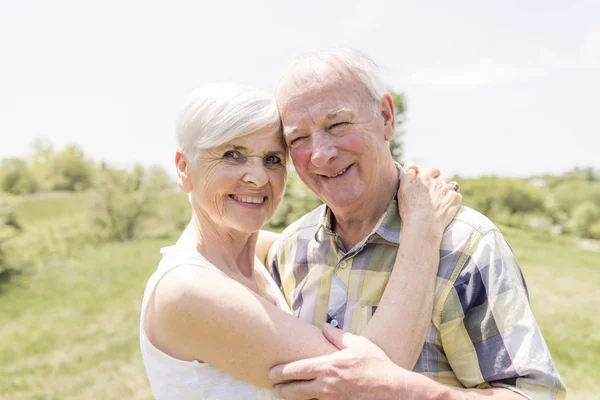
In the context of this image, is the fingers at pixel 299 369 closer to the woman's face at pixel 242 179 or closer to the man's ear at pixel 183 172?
the woman's face at pixel 242 179

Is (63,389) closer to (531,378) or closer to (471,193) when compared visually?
(531,378)

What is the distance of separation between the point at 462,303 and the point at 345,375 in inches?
25.8

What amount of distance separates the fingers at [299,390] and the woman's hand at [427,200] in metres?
0.91

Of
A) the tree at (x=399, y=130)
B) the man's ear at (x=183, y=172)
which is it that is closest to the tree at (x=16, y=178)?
the tree at (x=399, y=130)

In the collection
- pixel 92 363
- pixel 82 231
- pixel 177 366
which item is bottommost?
pixel 82 231

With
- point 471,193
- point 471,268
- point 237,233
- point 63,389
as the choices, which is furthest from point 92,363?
point 471,193

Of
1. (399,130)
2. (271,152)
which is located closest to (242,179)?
(271,152)

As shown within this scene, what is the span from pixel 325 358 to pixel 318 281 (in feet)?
2.36

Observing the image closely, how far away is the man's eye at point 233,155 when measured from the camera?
2.46 m

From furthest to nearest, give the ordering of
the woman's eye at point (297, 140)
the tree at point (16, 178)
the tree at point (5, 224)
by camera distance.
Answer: the tree at point (16, 178) → the tree at point (5, 224) → the woman's eye at point (297, 140)

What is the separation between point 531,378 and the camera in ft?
6.94

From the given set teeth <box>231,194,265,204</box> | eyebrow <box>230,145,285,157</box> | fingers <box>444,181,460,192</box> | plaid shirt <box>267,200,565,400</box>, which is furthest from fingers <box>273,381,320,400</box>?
fingers <box>444,181,460,192</box>

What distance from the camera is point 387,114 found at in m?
2.80

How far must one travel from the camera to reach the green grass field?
30.9ft
